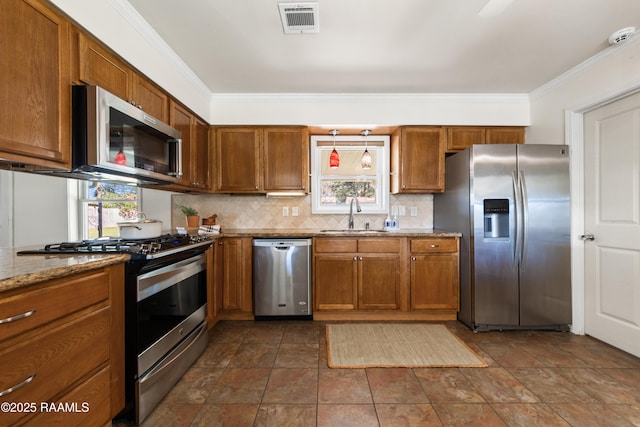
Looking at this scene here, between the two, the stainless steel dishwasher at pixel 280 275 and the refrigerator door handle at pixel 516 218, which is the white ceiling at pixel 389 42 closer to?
the refrigerator door handle at pixel 516 218

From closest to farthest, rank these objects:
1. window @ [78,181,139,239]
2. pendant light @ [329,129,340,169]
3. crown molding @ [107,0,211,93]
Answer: crown molding @ [107,0,211,93], window @ [78,181,139,239], pendant light @ [329,129,340,169]

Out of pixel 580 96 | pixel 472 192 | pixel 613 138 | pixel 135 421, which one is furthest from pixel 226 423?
pixel 580 96

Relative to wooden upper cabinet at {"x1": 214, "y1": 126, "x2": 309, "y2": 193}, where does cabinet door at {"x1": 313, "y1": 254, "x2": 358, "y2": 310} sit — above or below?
below

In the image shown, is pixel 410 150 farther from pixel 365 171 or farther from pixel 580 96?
pixel 580 96

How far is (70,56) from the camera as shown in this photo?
1467mm

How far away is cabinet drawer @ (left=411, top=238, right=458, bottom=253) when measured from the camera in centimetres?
298

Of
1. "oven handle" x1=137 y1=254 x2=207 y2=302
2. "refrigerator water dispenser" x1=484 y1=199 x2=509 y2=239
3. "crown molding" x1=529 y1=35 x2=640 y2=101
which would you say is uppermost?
"crown molding" x1=529 y1=35 x2=640 y2=101

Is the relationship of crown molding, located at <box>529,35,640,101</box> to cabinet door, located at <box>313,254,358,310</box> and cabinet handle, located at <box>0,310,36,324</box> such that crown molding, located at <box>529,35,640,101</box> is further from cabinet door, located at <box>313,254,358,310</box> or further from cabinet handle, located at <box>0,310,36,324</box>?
cabinet handle, located at <box>0,310,36,324</box>

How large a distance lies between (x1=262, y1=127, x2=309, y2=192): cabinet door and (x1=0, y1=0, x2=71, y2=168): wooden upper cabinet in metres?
1.92

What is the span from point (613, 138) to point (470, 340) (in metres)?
2.11

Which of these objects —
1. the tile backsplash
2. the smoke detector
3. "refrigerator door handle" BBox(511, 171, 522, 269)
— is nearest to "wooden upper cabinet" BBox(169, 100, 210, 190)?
the tile backsplash

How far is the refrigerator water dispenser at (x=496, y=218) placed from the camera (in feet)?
9.02

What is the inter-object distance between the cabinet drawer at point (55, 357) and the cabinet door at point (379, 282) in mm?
2184

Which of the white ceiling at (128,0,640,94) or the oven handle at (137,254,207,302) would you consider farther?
the white ceiling at (128,0,640,94)
